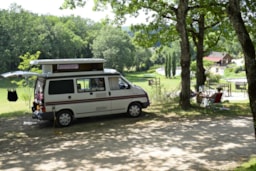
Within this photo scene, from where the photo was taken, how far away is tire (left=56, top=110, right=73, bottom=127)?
10930 mm

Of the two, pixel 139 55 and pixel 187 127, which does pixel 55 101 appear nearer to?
pixel 187 127

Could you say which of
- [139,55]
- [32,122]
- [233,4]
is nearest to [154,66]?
[139,55]

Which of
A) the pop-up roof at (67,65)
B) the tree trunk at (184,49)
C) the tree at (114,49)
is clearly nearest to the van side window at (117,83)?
the pop-up roof at (67,65)

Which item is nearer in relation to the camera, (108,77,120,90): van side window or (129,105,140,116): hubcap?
(108,77,120,90): van side window

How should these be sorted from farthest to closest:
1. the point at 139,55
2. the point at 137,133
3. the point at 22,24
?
the point at 139,55 < the point at 22,24 < the point at 137,133

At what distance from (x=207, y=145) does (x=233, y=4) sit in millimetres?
3746

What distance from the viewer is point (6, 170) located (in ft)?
20.8

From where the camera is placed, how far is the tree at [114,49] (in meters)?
74.9

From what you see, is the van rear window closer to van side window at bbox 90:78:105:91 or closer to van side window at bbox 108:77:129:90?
van side window at bbox 90:78:105:91

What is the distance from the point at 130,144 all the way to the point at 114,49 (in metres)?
68.5

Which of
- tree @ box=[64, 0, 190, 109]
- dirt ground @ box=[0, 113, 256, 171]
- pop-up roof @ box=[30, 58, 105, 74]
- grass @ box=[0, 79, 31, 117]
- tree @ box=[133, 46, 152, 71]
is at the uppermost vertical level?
tree @ box=[133, 46, 152, 71]

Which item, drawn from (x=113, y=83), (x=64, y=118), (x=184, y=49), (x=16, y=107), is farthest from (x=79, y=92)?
(x=16, y=107)

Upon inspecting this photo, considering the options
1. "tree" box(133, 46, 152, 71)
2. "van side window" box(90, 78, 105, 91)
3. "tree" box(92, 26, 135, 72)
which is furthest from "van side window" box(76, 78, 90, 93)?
"tree" box(133, 46, 152, 71)

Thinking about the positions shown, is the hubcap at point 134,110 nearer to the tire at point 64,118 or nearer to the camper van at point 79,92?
the camper van at point 79,92
